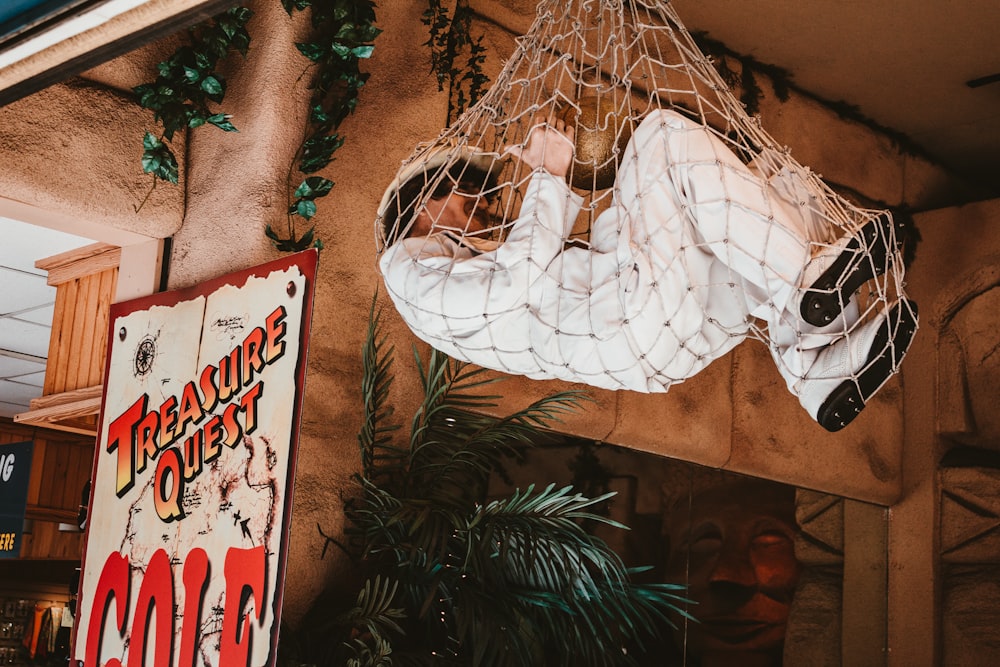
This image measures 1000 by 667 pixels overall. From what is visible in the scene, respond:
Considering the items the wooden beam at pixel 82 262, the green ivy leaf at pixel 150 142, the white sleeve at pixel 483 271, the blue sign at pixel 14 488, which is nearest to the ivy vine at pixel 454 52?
the green ivy leaf at pixel 150 142

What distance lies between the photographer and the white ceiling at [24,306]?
4.62 meters

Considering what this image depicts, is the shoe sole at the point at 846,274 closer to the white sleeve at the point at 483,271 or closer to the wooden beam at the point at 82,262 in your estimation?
the white sleeve at the point at 483,271

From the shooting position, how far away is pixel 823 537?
471cm

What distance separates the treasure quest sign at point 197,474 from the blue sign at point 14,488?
2.68 m

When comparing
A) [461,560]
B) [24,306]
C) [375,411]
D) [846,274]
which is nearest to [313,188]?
[375,411]

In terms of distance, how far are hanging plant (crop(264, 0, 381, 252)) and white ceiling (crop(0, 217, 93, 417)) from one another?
6.01 ft

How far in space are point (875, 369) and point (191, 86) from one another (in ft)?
6.52

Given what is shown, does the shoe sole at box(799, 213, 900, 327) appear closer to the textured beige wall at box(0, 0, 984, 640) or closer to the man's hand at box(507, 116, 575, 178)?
the man's hand at box(507, 116, 575, 178)

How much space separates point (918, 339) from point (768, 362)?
0.99 m

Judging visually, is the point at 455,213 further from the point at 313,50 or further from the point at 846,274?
the point at 846,274

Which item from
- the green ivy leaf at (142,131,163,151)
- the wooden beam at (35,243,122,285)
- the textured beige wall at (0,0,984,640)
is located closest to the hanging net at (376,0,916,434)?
the textured beige wall at (0,0,984,640)

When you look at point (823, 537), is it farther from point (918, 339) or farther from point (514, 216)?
point (514, 216)

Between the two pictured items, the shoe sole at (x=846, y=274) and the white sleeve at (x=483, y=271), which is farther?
the white sleeve at (x=483, y=271)

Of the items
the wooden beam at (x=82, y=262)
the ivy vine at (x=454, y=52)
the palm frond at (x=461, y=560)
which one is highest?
the ivy vine at (x=454, y=52)
